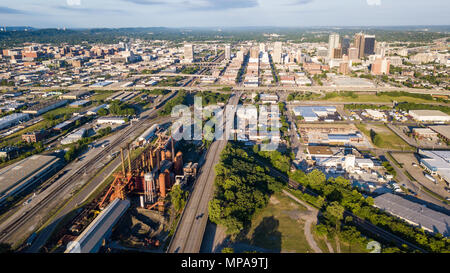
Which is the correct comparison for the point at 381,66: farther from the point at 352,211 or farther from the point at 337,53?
the point at 352,211

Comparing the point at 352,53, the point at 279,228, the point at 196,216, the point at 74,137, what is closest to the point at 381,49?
the point at 352,53

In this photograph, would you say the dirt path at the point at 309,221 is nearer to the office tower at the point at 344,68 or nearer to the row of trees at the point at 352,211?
the row of trees at the point at 352,211

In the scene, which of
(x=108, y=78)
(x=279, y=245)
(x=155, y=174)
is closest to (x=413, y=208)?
(x=279, y=245)

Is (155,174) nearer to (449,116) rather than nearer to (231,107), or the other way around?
(231,107)

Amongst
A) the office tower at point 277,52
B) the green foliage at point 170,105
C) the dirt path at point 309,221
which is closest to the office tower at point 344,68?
the office tower at point 277,52

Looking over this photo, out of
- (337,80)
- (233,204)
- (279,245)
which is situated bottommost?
(279,245)

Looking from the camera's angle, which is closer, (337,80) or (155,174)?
(155,174)
